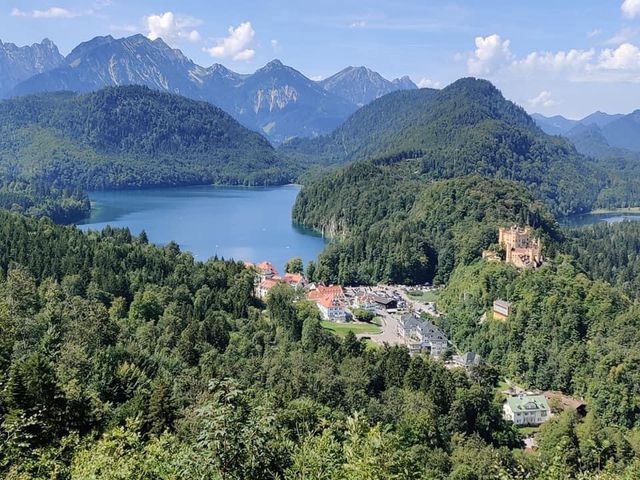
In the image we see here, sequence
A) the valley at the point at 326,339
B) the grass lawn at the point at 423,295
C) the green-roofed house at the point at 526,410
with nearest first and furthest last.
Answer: the valley at the point at 326,339
the green-roofed house at the point at 526,410
the grass lawn at the point at 423,295

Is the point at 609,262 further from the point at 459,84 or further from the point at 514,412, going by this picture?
the point at 459,84

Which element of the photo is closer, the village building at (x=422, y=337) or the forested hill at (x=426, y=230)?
the village building at (x=422, y=337)

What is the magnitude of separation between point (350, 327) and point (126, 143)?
458 feet

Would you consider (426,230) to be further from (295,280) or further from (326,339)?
(326,339)

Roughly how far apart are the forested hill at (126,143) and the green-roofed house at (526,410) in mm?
117863

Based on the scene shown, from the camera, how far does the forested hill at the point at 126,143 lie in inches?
5527

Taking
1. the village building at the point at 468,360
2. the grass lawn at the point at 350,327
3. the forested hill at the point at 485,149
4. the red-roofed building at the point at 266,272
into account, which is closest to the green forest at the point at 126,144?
the forested hill at the point at 485,149

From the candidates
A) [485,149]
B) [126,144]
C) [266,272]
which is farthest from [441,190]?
[126,144]

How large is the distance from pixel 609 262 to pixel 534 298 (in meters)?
30.5

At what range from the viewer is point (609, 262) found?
66312 millimetres

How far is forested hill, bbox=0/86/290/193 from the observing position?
140 meters

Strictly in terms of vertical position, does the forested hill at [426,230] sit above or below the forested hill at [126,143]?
below

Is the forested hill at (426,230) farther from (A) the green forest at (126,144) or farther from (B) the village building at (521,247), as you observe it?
(A) the green forest at (126,144)

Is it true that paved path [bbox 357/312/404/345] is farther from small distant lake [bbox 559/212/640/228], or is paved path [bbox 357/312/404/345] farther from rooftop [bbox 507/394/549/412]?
small distant lake [bbox 559/212/640/228]
